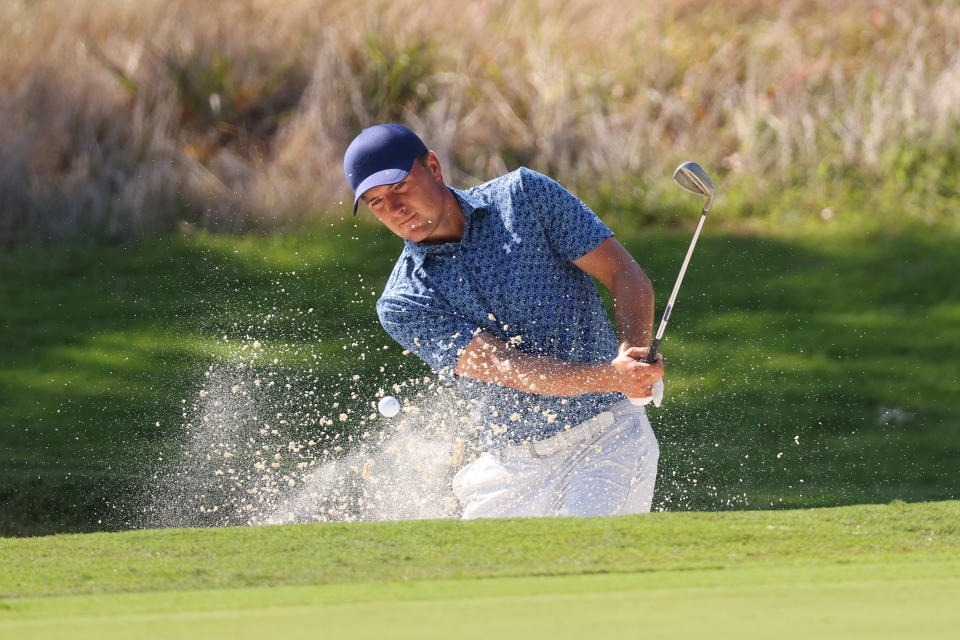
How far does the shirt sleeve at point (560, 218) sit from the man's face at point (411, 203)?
23 cm

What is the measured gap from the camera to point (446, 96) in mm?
8898

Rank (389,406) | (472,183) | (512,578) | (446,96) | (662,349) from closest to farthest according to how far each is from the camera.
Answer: (512,578) → (389,406) → (662,349) → (472,183) → (446,96)

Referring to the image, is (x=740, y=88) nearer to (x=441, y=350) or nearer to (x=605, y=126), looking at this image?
(x=605, y=126)

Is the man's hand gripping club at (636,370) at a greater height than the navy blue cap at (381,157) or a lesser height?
lesser

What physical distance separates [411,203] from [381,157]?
5.5 inches

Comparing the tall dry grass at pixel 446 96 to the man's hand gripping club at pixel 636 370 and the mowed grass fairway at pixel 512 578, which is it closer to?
the man's hand gripping club at pixel 636 370

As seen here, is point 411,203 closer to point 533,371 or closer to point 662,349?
point 533,371

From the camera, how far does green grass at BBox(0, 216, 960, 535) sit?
579 cm

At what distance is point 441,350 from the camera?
10.6ft

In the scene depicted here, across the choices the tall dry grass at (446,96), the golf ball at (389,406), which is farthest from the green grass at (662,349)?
the golf ball at (389,406)

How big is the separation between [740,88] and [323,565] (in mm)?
7053

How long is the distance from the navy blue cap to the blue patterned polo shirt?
0.18 metres

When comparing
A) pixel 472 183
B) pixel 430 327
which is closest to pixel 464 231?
pixel 430 327

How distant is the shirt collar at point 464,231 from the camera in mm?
3215
